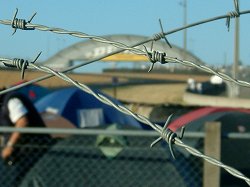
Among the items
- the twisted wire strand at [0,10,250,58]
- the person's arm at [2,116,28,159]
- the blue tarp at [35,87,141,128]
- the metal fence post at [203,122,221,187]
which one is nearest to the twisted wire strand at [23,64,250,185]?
the twisted wire strand at [0,10,250,58]

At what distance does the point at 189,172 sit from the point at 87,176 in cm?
80

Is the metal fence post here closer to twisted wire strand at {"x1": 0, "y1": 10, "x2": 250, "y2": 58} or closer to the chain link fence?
the chain link fence

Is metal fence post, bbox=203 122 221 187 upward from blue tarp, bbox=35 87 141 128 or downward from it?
upward

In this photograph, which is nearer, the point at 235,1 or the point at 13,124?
the point at 235,1

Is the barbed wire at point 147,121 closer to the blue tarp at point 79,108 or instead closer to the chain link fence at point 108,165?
the chain link fence at point 108,165

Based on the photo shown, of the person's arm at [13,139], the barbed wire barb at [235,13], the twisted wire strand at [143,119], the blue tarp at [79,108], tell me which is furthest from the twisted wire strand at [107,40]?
the blue tarp at [79,108]

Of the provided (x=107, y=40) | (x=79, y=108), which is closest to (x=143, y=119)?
(x=107, y=40)

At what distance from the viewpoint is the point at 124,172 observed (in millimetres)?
Answer: 5375

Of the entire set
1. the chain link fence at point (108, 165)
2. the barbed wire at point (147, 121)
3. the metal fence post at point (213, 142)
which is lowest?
the chain link fence at point (108, 165)

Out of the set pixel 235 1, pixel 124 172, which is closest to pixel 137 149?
pixel 124 172

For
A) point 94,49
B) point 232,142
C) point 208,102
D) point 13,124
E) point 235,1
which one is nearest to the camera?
point 235,1

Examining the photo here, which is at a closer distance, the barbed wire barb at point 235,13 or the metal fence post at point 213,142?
the barbed wire barb at point 235,13

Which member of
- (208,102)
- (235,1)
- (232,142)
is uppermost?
(235,1)

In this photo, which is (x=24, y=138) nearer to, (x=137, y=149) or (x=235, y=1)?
(x=137, y=149)
